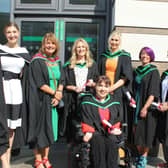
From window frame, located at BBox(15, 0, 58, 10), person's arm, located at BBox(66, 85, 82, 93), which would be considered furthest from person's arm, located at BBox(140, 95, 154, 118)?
window frame, located at BBox(15, 0, 58, 10)

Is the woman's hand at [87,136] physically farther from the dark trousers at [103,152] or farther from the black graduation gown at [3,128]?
the black graduation gown at [3,128]

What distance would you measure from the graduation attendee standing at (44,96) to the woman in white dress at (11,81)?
167 millimetres

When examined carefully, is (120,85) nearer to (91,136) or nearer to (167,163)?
(91,136)

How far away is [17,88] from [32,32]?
2348 millimetres

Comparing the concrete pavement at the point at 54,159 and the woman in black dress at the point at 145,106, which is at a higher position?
the woman in black dress at the point at 145,106

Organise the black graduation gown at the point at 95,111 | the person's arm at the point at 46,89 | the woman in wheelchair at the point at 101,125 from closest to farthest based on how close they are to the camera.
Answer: the woman in wheelchair at the point at 101,125 → the black graduation gown at the point at 95,111 → the person's arm at the point at 46,89

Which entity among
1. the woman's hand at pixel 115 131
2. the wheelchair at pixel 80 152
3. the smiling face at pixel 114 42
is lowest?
the wheelchair at pixel 80 152

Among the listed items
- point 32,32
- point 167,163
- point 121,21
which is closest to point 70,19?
point 32,32

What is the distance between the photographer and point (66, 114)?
11.8 ft

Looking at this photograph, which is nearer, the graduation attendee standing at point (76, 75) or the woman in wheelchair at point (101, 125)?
the woman in wheelchair at point (101, 125)

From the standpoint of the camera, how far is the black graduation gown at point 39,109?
3.37 meters

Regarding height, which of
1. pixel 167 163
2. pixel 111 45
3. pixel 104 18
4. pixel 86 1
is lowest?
pixel 167 163

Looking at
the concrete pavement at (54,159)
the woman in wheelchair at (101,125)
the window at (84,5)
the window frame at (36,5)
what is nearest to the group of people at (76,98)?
the woman in wheelchair at (101,125)

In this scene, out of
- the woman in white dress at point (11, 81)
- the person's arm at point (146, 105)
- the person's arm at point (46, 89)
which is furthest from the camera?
the person's arm at point (146, 105)
